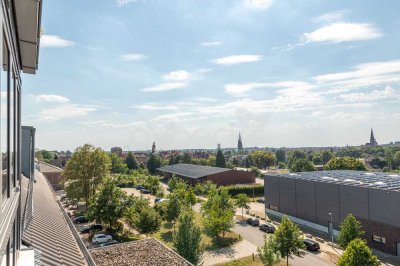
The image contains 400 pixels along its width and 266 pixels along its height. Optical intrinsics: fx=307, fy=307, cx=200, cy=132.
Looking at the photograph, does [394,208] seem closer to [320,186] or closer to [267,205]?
[320,186]

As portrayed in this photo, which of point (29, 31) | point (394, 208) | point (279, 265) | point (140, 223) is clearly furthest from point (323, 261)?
point (29, 31)

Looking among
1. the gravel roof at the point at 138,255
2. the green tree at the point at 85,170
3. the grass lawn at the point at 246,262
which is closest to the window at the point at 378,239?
the grass lawn at the point at 246,262

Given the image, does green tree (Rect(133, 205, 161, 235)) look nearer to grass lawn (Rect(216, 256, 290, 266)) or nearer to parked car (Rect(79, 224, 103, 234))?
parked car (Rect(79, 224, 103, 234))

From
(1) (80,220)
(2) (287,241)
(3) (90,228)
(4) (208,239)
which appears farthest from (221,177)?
(2) (287,241)

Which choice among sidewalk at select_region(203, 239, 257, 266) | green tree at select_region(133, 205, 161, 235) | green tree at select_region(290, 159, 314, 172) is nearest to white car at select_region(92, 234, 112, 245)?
green tree at select_region(133, 205, 161, 235)

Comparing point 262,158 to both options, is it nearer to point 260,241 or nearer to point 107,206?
point 260,241

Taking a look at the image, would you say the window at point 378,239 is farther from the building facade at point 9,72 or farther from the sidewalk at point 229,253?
the building facade at point 9,72

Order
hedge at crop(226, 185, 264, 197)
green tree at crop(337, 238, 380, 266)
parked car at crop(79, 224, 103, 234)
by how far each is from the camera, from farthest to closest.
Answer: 1. hedge at crop(226, 185, 264, 197)
2. parked car at crop(79, 224, 103, 234)
3. green tree at crop(337, 238, 380, 266)
